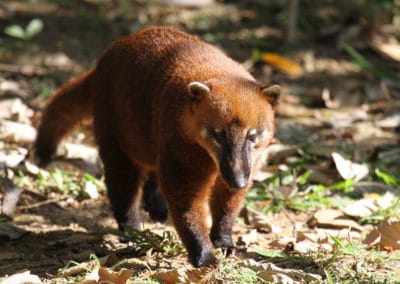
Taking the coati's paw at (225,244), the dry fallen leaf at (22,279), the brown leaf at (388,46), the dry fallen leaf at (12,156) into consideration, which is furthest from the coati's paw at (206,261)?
the brown leaf at (388,46)

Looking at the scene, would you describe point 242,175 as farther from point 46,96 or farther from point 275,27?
point 275,27

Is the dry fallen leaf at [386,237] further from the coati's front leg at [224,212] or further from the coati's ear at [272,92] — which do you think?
the coati's ear at [272,92]

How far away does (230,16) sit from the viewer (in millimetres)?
10789

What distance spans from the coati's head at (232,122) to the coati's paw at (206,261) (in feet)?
1.81

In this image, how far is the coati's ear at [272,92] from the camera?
510 centimetres

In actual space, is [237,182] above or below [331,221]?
above

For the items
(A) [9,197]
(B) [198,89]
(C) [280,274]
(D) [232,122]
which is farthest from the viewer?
(A) [9,197]

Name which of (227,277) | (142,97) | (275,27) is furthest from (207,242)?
(275,27)

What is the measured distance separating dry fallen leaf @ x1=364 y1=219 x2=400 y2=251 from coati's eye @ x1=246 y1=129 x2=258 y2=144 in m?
1.12

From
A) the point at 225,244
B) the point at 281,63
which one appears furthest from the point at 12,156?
the point at 281,63

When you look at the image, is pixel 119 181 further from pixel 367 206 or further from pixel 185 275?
pixel 367 206

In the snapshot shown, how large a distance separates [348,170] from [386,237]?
139cm

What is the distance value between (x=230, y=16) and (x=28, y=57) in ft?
9.66

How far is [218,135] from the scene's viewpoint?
487cm
